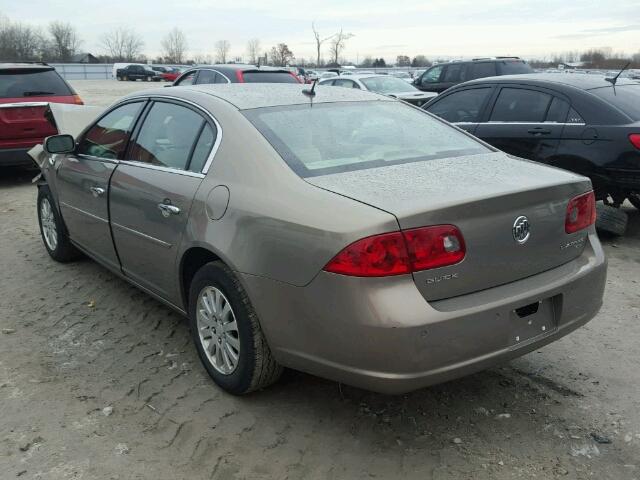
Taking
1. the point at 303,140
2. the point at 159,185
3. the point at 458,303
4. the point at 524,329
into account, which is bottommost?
the point at 524,329

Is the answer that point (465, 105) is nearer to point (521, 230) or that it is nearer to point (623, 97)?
point (623, 97)

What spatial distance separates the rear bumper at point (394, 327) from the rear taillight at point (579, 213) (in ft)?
0.96

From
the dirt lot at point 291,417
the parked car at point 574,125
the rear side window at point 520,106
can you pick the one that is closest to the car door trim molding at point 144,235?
the dirt lot at point 291,417

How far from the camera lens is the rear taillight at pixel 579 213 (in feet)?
9.70

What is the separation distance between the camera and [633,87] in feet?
20.9

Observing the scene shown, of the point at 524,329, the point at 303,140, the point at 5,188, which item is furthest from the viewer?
the point at 5,188

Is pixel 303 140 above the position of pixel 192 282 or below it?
above

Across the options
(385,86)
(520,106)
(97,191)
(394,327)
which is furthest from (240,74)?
(394,327)

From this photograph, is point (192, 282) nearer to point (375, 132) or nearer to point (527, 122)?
point (375, 132)

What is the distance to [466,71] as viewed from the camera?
52.3 ft

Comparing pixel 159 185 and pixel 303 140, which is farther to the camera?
pixel 159 185

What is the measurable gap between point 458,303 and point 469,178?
640 millimetres

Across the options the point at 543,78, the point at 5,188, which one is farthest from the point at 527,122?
the point at 5,188

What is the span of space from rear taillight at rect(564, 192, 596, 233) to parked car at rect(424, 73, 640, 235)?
290cm
